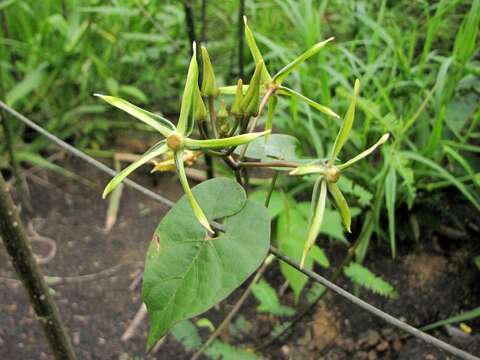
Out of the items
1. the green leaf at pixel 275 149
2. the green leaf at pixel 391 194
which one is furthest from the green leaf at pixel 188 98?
the green leaf at pixel 391 194

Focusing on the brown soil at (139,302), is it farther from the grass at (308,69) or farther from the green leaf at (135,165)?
the green leaf at (135,165)

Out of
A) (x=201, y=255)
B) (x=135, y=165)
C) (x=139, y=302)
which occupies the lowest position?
(x=139, y=302)

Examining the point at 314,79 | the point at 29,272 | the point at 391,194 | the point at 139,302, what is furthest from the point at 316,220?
the point at 314,79

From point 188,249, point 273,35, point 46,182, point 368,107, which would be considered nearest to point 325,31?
point 273,35

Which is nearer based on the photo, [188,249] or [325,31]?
[188,249]

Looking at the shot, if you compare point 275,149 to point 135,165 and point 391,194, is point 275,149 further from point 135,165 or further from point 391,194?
point 391,194

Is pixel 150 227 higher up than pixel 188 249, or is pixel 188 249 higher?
pixel 188 249

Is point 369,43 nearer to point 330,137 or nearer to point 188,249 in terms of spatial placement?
point 330,137
